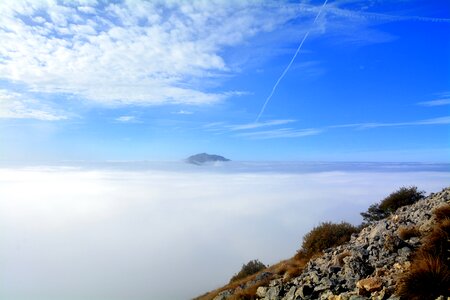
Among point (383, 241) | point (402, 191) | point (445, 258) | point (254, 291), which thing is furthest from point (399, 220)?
point (402, 191)

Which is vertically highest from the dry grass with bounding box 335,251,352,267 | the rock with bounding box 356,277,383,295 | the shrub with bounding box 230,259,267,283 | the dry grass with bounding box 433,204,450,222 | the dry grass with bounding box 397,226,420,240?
the dry grass with bounding box 433,204,450,222

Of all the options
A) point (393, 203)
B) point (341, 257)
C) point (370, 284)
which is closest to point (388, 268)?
point (370, 284)

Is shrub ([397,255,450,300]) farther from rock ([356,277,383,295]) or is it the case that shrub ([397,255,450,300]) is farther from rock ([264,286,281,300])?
rock ([264,286,281,300])

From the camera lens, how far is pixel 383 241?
15.4m

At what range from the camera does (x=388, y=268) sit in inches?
500

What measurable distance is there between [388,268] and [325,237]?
8954 millimetres

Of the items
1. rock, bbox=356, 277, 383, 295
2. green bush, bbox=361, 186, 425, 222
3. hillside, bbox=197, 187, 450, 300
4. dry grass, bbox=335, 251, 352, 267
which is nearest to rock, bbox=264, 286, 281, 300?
hillside, bbox=197, 187, 450, 300

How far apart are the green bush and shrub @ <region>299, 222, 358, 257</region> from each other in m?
5.37

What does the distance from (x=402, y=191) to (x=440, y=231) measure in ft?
50.3

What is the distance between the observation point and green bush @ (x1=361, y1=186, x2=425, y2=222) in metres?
26.3

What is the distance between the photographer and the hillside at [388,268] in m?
10.3

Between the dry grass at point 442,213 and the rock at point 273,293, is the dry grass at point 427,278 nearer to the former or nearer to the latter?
the dry grass at point 442,213

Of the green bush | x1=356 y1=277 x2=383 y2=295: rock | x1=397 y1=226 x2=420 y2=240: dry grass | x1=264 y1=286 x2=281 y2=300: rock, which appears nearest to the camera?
x1=356 y1=277 x2=383 y2=295: rock

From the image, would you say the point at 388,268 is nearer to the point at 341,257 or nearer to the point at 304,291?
the point at 304,291
